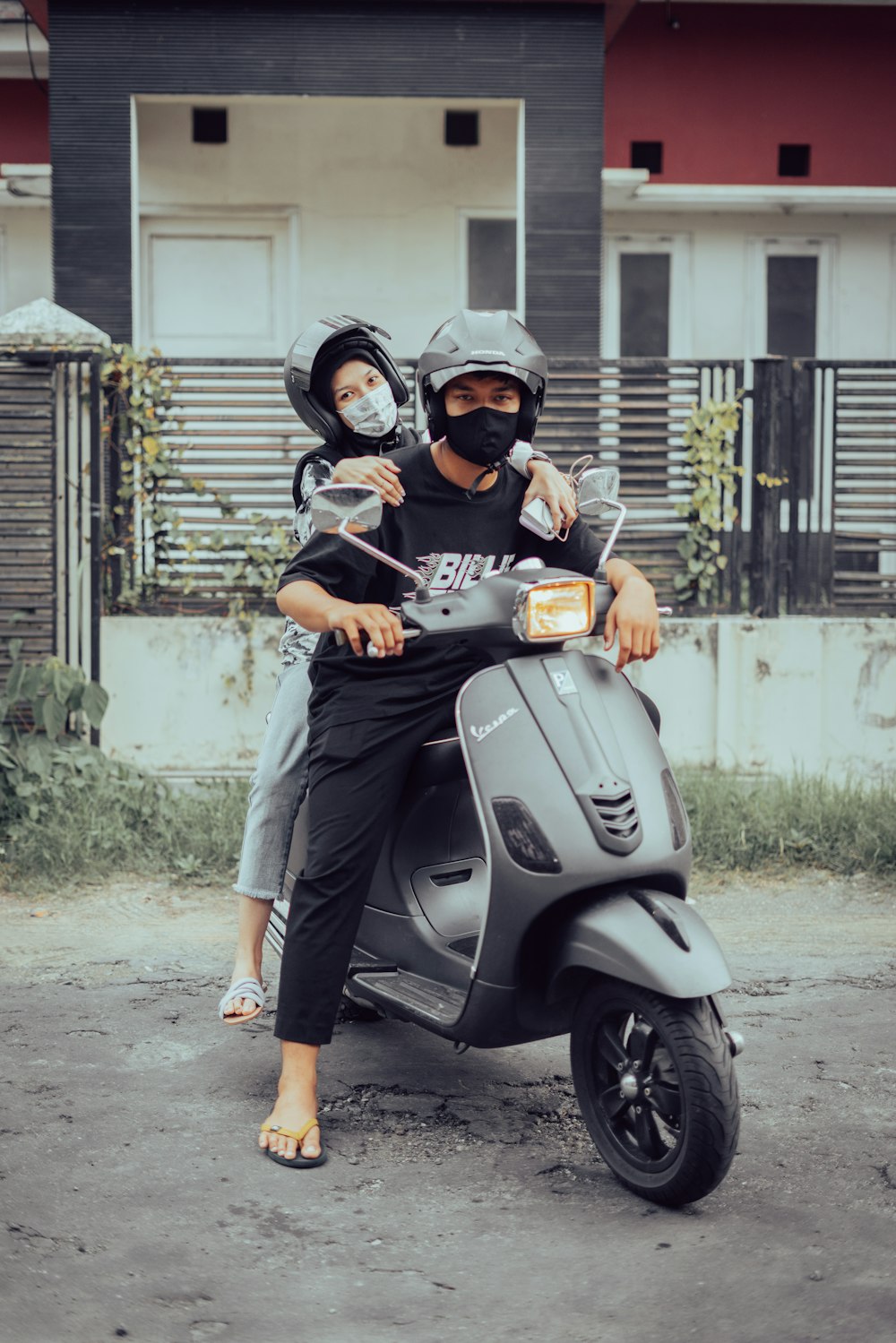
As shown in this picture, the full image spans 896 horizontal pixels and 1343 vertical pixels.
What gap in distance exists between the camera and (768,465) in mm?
7340

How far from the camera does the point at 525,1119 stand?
3.37 m

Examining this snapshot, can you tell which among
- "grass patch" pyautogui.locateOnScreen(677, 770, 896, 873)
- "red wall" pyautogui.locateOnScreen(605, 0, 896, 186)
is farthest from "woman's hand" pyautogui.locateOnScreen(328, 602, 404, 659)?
"red wall" pyautogui.locateOnScreen(605, 0, 896, 186)

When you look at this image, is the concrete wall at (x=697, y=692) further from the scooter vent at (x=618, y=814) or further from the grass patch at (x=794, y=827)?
the scooter vent at (x=618, y=814)

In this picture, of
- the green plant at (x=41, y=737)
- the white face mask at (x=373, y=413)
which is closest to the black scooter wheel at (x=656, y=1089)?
the white face mask at (x=373, y=413)

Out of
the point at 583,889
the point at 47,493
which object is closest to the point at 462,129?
the point at 47,493

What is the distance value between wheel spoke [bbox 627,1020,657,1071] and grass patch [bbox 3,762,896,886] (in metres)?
2.84

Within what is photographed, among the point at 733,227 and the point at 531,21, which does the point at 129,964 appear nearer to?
the point at 531,21

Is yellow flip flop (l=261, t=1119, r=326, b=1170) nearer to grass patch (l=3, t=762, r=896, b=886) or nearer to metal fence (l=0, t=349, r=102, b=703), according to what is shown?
grass patch (l=3, t=762, r=896, b=886)

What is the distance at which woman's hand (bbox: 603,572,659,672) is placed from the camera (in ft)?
10.4

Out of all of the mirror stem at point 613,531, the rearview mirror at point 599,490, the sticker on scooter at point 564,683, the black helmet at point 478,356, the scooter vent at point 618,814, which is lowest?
the scooter vent at point 618,814

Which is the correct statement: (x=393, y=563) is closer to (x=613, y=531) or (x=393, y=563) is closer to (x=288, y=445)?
(x=613, y=531)

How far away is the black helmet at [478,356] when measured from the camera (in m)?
3.11

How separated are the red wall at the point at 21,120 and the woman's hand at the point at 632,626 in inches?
402

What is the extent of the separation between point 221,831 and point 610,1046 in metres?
3.11
